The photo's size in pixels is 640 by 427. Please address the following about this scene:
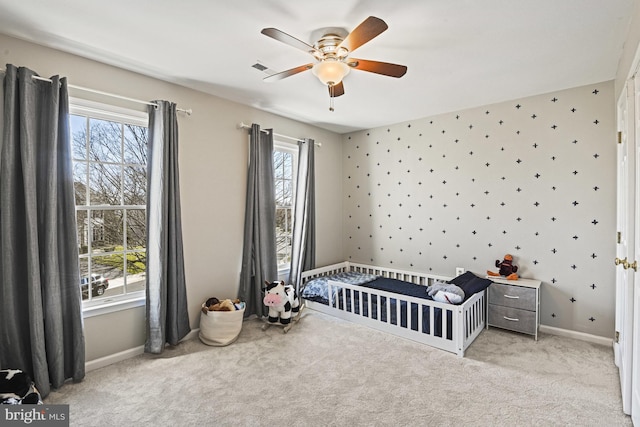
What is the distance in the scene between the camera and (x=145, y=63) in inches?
101

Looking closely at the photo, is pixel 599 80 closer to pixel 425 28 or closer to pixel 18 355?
pixel 425 28

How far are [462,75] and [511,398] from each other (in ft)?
8.08

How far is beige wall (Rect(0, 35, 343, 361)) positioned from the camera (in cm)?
249

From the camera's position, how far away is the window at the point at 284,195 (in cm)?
410

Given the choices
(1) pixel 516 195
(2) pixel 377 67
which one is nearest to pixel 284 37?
(2) pixel 377 67

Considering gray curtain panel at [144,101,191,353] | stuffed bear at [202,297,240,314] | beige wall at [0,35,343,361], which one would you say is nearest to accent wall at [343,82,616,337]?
beige wall at [0,35,343,361]

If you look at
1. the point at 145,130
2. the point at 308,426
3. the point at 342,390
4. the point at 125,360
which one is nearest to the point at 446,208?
the point at 342,390

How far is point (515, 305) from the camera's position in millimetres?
3115

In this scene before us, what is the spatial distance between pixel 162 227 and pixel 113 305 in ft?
2.37

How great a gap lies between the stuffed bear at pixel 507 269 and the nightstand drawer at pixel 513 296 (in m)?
0.15

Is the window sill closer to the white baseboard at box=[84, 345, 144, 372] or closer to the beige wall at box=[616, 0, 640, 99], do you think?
the white baseboard at box=[84, 345, 144, 372]

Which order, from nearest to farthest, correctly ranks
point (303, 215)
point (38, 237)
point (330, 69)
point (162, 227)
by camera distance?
point (330, 69) < point (38, 237) < point (162, 227) < point (303, 215)

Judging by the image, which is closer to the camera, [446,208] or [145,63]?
[145,63]

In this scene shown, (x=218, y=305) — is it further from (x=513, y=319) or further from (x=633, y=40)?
(x=633, y=40)
